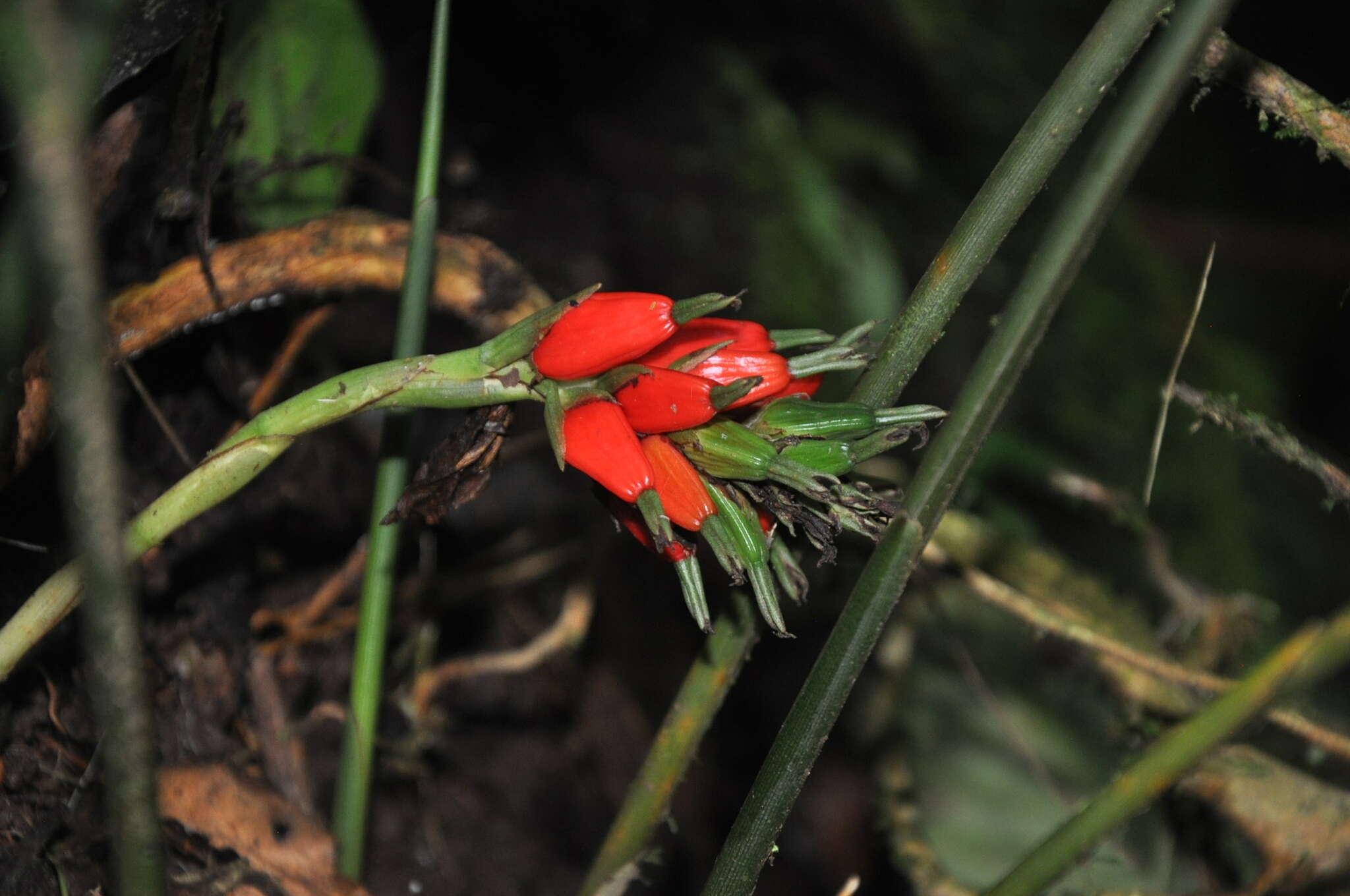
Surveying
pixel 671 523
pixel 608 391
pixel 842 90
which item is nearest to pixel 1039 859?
pixel 671 523

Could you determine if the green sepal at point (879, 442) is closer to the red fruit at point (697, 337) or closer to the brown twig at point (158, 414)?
the red fruit at point (697, 337)

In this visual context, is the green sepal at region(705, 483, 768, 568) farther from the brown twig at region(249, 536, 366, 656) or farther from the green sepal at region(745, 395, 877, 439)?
the brown twig at region(249, 536, 366, 656)

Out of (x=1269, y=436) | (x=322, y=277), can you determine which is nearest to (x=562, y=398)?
(x=322, y=277)

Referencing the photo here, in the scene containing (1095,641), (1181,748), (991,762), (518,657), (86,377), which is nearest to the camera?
(86,377)

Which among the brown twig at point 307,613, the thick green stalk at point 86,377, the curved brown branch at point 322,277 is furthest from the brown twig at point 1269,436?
the brown twig at point 307,613

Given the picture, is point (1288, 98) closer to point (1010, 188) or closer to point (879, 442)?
point (1010, 188)

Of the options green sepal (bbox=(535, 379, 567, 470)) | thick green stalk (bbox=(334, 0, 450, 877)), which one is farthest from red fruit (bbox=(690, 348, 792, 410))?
thick green stalk (bbox=(334, 0, 450, 877))

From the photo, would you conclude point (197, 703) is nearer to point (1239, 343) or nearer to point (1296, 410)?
point (1239, 343)
